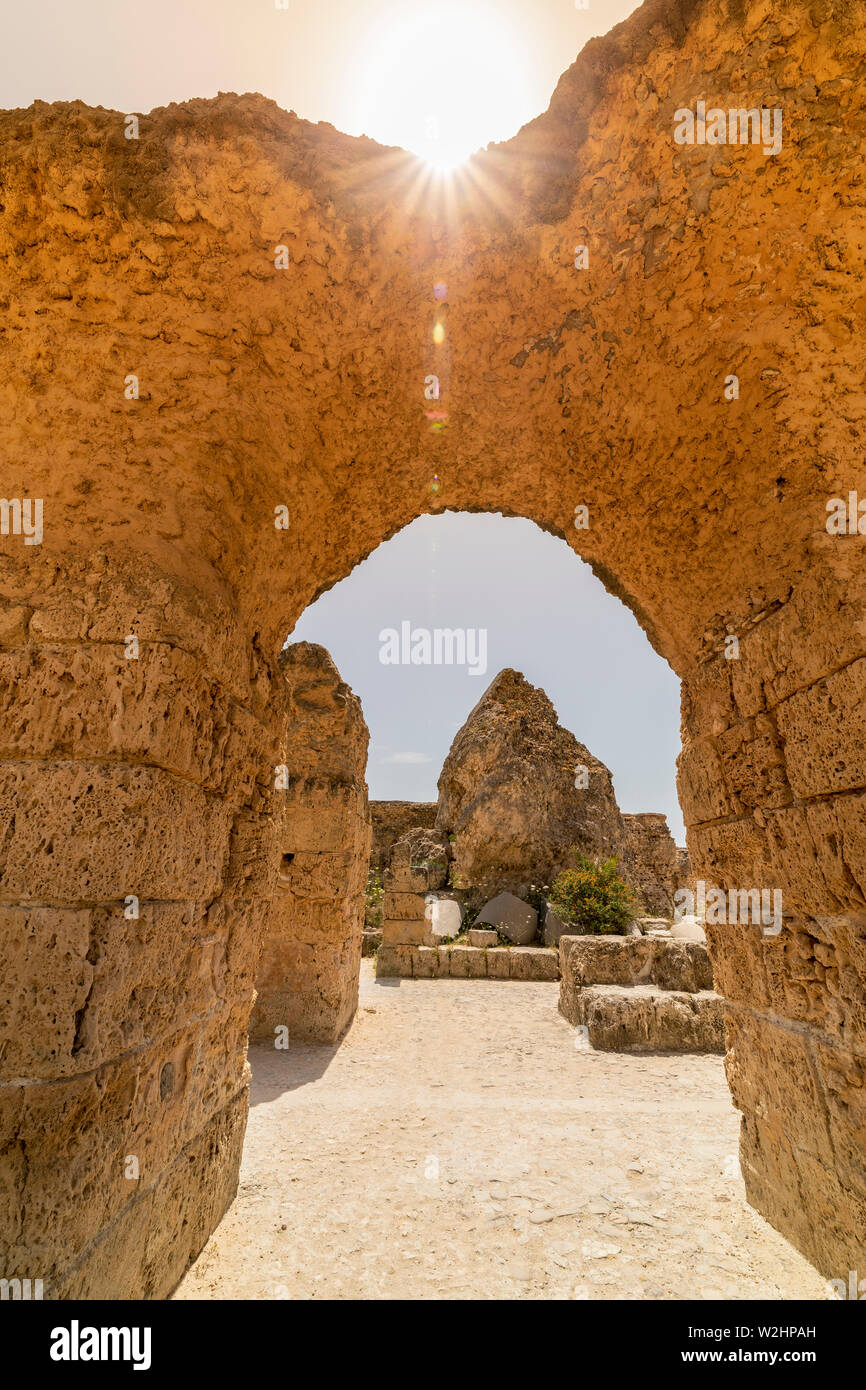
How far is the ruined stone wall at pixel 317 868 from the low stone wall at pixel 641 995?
248cm

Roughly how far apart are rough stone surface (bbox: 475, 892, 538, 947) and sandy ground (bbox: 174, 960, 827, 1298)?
5.50 m

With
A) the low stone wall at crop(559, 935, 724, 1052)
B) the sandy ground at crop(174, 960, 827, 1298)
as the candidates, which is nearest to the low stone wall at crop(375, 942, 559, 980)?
the low stone wall at crop(559, 935, 724, 1052)

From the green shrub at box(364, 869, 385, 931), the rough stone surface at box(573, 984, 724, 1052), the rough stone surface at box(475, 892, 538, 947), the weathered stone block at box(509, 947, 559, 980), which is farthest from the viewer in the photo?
the green shrub at box(364, 869, 385, 931)

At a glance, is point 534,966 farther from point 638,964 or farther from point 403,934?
point 638,964

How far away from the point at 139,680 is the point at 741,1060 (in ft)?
10.2

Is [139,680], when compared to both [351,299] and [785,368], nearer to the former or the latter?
[351,299]

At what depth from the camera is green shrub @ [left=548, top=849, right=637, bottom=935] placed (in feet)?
32.0

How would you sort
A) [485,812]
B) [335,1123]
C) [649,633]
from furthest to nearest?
[485,812]
[335,1123]
[649,633]

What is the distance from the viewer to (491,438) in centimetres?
291

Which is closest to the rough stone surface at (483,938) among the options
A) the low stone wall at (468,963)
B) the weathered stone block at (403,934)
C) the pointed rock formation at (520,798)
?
the low stone wall at (468,963)

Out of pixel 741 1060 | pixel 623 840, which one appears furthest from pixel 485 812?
pixel 741 1060

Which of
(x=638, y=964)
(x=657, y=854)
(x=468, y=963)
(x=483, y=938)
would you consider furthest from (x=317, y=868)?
(x=657, y=854)

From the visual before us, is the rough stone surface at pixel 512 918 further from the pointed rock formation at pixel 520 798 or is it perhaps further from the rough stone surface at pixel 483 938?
the pointed rock formation at pixel 520 798

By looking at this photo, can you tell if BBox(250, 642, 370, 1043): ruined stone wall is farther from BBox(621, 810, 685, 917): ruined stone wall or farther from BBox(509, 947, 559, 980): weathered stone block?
BBox(621, 810, 685, 917): ruined stone wall
